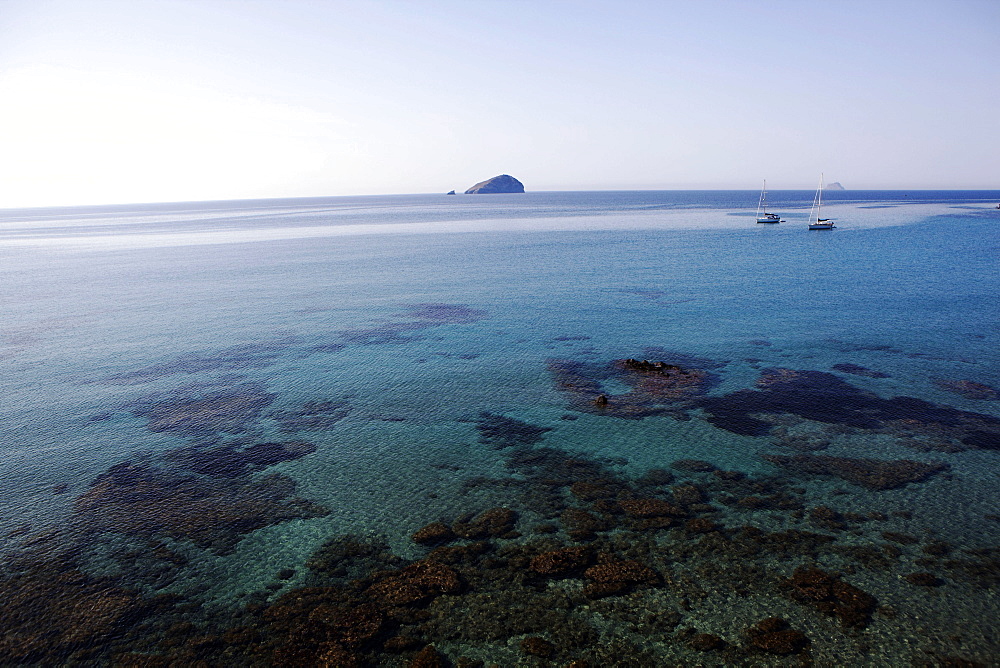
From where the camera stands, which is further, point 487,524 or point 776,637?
point 487,524

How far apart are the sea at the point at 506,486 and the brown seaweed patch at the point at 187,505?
160mm

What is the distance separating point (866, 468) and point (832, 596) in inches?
453

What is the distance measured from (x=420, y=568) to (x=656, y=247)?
369 feet

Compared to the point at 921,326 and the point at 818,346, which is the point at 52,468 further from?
the point at 921,326

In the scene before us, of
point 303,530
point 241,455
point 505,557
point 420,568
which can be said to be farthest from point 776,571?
point 241,455

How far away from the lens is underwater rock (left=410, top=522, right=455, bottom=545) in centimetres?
2342

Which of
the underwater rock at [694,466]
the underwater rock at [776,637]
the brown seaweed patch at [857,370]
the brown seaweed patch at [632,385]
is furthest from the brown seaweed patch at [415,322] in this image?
the underwater rock at [776,637]

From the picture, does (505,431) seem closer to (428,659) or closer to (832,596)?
(428,659)

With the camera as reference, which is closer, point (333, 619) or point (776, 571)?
point (333, 619)

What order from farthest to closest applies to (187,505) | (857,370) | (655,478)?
1. (857,370)
2. (655,478)
3. (187,505)

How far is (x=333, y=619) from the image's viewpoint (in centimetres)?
1902

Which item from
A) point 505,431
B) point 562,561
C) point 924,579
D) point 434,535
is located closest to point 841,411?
point 924,579

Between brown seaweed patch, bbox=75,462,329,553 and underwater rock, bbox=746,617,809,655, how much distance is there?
61.5 feet

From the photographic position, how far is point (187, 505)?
2606cm
